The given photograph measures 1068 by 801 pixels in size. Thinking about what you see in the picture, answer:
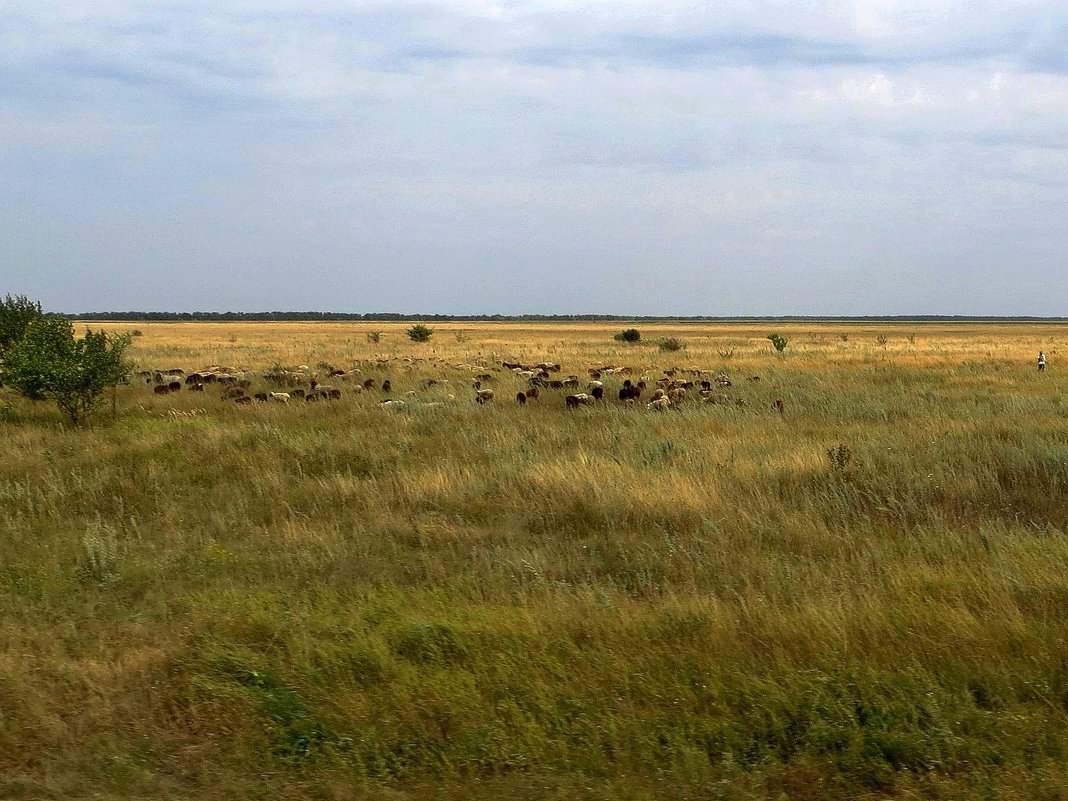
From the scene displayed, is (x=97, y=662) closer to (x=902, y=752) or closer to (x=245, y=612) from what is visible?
(x=245, y=612)

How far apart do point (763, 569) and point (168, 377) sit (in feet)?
72.2

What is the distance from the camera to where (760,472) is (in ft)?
30.6

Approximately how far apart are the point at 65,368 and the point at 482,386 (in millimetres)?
9517

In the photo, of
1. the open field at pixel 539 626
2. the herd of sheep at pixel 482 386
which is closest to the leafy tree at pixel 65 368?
the herd of sheep at pixel 482 386

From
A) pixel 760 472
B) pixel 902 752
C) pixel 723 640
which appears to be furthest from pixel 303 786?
pixel 760 472

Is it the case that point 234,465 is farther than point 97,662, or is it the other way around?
point 234,465

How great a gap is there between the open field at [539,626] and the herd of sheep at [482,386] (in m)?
6.81

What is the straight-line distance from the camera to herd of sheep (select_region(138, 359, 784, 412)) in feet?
57.5

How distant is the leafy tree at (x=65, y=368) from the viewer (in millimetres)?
14352

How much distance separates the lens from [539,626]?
497cm

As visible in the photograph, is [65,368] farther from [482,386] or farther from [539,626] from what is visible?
[539,626]

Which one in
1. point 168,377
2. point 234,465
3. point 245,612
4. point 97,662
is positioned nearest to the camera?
A: point 97,662

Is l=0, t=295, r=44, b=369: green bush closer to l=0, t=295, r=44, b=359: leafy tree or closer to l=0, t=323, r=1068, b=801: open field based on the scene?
l=0, t=295, r=44, b=359: leafy tree

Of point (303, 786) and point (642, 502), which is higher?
point (642, 502)
